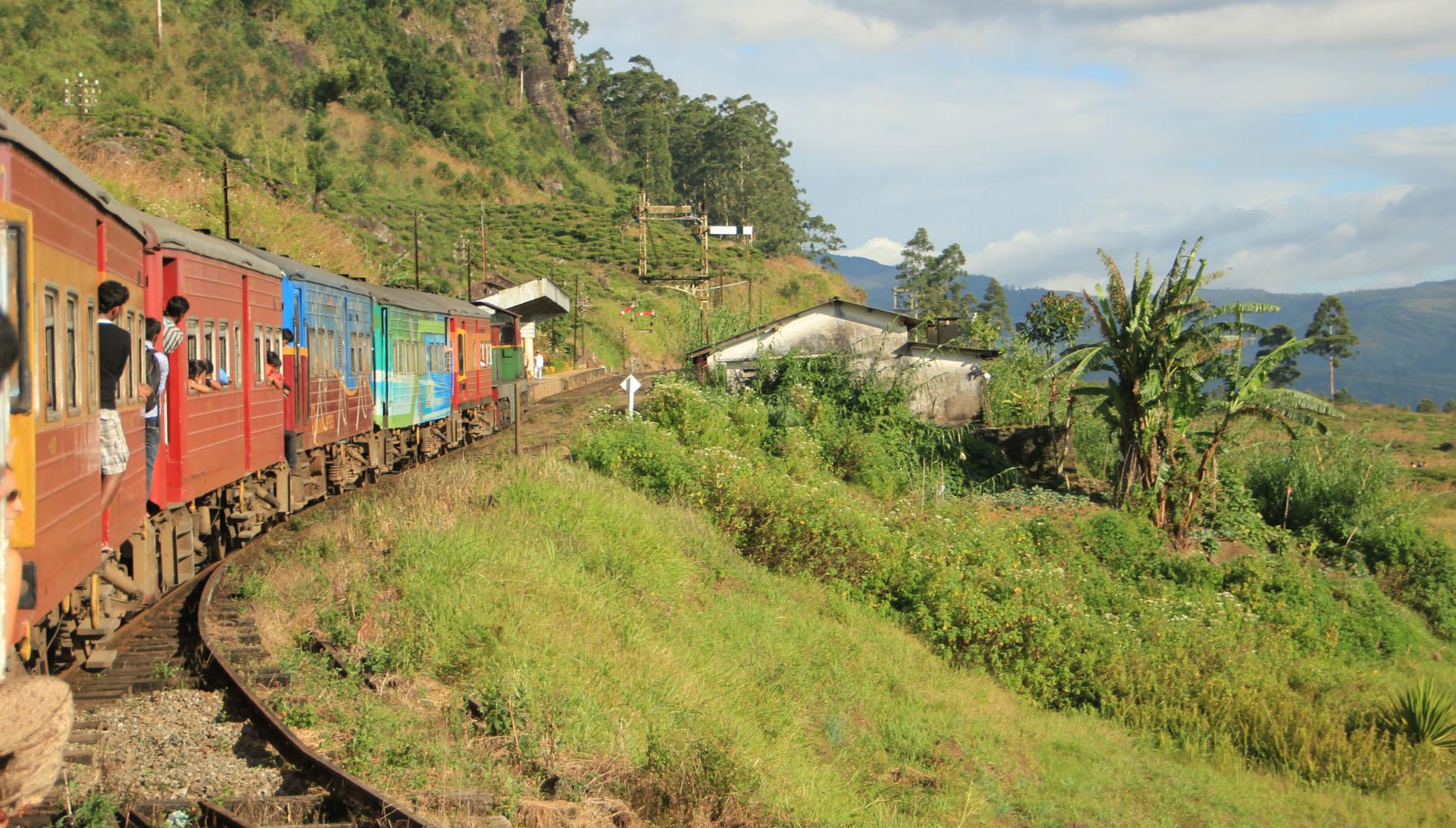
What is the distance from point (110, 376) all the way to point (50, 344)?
153 centimetres

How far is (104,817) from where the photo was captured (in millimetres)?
5371

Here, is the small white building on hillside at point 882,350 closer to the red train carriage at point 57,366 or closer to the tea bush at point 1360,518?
the tea bush at point 1360,518

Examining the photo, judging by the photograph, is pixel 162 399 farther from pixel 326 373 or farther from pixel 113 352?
pixel 326 373

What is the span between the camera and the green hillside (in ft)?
137

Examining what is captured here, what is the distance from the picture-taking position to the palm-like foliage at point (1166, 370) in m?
20.3

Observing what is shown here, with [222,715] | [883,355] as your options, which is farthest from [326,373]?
[883,355]

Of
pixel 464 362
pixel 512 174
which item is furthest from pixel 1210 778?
pixel 512 174

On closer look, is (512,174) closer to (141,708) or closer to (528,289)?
(528,289)

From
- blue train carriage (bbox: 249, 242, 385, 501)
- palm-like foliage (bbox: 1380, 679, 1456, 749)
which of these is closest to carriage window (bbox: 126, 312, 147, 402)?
blue train carriage (bbox: 249, 242, 385, 501)

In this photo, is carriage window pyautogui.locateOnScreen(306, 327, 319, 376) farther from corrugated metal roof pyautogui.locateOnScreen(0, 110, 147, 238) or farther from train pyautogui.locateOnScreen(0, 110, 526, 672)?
corrugated metal roof pyautogui.locateOnScreen(0, 110, 147, 238)

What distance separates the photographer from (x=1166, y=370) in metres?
20.7

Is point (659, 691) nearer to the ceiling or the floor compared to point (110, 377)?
nearer to the floor

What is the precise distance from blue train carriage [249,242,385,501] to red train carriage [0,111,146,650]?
5264 mm

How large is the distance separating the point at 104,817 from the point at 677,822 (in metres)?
2.76
